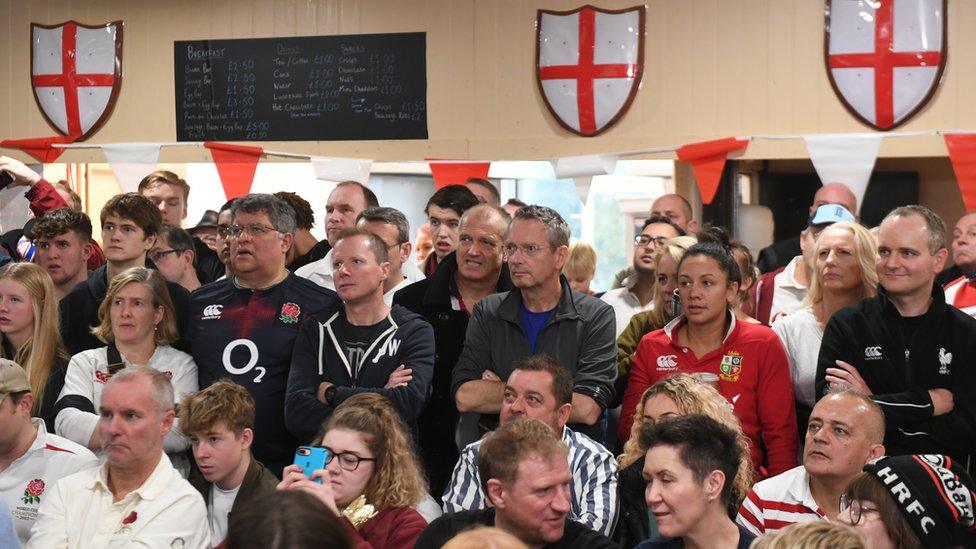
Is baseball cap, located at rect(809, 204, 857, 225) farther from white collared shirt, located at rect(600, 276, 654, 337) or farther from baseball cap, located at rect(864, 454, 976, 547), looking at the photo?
baseball cap, located at rect(864, 454, 976, 547)

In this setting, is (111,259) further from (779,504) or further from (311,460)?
(779,504)

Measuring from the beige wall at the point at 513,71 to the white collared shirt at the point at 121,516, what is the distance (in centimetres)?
428

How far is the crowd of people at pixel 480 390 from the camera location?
3.52 metres

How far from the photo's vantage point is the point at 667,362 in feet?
15.0

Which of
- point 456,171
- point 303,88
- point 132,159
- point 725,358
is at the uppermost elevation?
point 303,88

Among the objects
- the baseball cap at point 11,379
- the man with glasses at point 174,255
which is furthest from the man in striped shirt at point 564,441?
the man with glasses at point 174,255

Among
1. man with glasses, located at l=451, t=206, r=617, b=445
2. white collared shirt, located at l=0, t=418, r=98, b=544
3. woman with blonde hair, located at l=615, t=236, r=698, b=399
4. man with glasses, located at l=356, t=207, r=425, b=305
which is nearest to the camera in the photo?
white collared shirt, located at l=0, t=418, r=98, b=544

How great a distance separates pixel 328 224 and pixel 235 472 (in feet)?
7.38

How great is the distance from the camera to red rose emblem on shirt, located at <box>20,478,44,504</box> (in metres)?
4.18

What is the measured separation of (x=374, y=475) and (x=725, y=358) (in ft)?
4.73

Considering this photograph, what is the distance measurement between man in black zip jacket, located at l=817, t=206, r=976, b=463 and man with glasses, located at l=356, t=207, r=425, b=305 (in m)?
1.86

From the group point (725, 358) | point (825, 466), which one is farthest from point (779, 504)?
point (725, 358)

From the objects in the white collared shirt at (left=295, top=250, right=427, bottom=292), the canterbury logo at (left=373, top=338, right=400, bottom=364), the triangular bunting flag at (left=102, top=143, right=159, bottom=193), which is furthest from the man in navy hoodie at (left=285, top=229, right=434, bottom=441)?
the triangular bunting flag at (left=102, top=143, right=159, bottom=193)

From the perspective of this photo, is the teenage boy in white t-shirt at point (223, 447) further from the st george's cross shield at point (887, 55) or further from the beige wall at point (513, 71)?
the st george's cross shield at point (887, 55)
